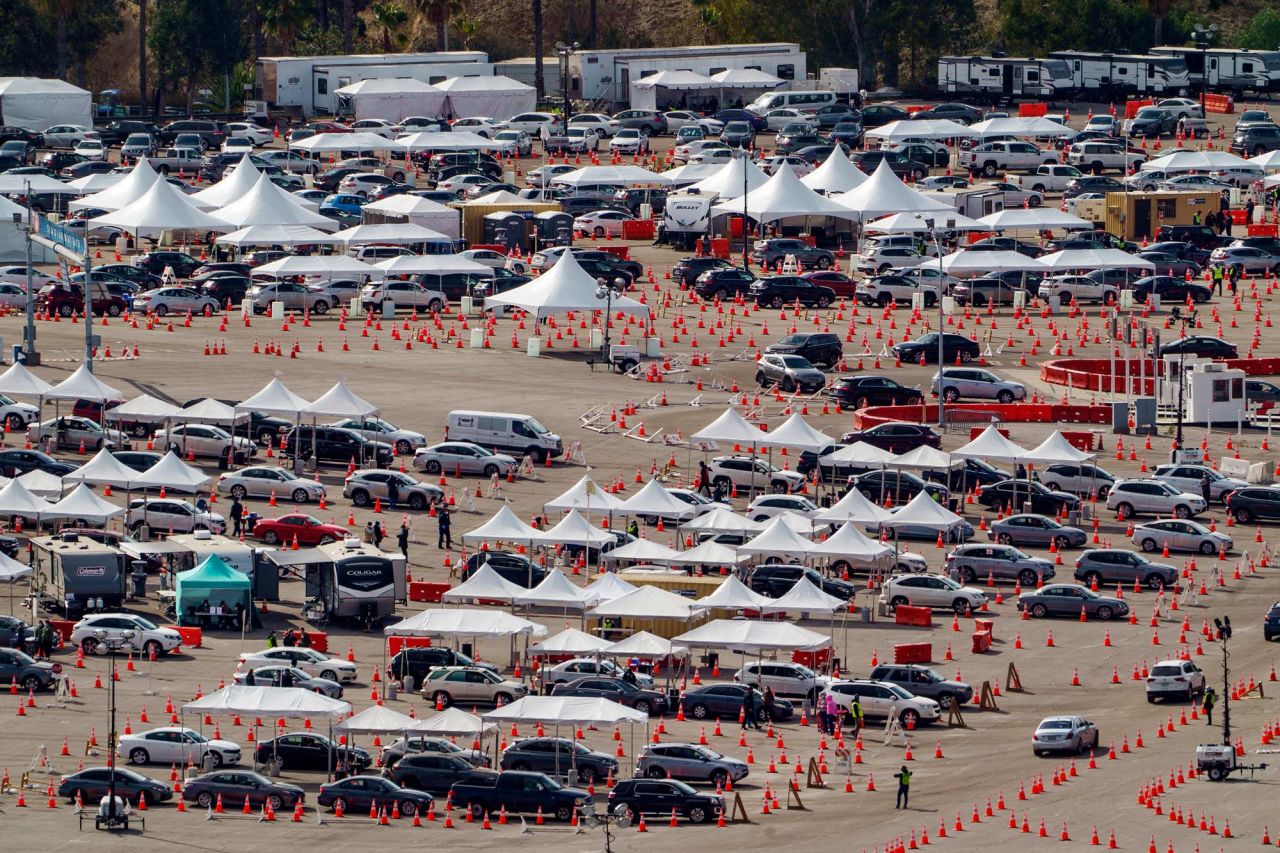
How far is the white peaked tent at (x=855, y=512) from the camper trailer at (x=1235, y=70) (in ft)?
274

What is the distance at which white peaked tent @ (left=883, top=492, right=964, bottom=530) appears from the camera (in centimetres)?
6881

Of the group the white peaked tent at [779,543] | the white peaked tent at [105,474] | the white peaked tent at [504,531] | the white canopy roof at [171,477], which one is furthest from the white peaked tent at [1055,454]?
the white peaked tent at [105,474]

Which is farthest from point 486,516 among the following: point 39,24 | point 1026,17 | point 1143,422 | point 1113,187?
point 39,24

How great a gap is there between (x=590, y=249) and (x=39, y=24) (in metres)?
Result: 69.2

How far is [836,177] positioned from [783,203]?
275 inches

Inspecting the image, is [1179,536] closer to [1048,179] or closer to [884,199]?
[884,199]

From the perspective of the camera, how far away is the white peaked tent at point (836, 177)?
11662cm

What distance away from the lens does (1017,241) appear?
109 metres

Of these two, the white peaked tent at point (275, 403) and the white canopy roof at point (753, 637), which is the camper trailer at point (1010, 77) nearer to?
the white peaked tent at point (275, 403)

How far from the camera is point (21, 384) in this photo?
261 ft

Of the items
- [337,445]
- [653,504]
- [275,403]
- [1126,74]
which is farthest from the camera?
[1126,74]

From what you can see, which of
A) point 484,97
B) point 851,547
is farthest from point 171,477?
point 484,97

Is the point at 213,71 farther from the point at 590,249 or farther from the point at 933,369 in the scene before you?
the point at 933,369

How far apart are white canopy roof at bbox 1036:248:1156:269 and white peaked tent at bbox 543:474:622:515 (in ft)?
116
